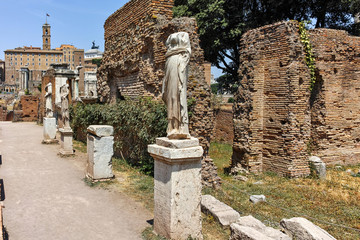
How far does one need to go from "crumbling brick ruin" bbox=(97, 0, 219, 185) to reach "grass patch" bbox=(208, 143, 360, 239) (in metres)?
1.17

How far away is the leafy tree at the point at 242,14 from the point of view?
17984 mm

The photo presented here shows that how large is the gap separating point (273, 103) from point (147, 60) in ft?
14.4

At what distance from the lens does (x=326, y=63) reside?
1051 centimetres

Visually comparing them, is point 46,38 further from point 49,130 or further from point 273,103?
point 273,103

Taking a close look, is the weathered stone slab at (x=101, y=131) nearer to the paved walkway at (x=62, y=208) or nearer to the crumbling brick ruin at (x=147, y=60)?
the paved walkway at (x=62, y=208)

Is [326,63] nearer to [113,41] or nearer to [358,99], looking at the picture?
[358,99]

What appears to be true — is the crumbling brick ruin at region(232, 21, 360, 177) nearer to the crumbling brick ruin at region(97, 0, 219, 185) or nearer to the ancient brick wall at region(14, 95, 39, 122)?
the crumbling brick ruin at region(97, 0, 219, 185)

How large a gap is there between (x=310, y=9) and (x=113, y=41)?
15011 millimetres

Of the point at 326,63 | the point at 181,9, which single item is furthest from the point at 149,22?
the point at 181,9

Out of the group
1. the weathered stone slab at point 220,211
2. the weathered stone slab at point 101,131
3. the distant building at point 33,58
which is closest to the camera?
the weathered stone slab at point 220,211

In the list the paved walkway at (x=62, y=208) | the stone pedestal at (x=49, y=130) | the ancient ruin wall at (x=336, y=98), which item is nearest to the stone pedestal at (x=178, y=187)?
the paved walkway at (x=62, y=208)

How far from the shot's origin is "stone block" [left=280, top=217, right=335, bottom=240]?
4.20 metres

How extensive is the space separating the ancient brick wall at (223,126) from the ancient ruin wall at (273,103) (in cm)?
748

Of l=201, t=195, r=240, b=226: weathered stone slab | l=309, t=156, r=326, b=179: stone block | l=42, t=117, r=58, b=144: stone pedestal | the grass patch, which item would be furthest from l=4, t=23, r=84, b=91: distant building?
l=201, t=195, r=240, b=226: weathered stone slab
